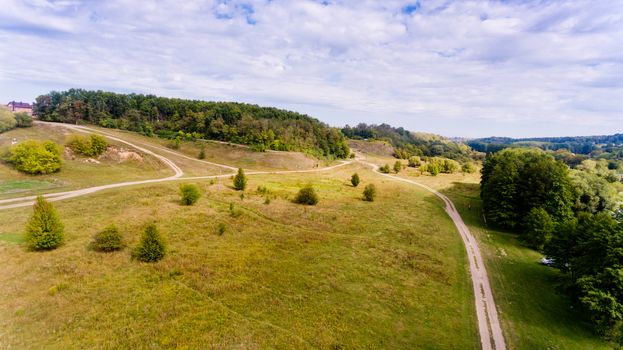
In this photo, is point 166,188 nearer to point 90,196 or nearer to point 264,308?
point 90,196

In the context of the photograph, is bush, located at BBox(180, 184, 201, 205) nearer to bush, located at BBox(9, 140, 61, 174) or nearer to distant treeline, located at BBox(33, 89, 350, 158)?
bush, located at BBox(9, 140, 61, 174)

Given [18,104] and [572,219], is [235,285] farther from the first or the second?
[18,104]

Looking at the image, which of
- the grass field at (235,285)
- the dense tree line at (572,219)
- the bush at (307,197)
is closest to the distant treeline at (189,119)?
the bush at (307,197)

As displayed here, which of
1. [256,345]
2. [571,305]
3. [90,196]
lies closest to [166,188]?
[90,196]

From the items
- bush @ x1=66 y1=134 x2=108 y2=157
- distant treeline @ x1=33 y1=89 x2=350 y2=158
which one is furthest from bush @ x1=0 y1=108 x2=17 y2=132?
distant treeline @ x1=33 y1=89 x2=350 y2=158

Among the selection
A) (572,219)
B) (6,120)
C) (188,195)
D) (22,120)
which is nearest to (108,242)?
(188,195)

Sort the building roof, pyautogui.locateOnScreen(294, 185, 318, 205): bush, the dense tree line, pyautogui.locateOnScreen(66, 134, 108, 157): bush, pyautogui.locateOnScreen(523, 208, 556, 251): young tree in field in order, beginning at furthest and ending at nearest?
the building roof, pyautogui.locateOnScreen(66, 134, 108, 157): bush, pyautogui.locateOnScreen(294, 185, 318, 205): bush, pyautogui.locateOnScreen(523, 208, 556, 251): young tree in field, the dense tree line
